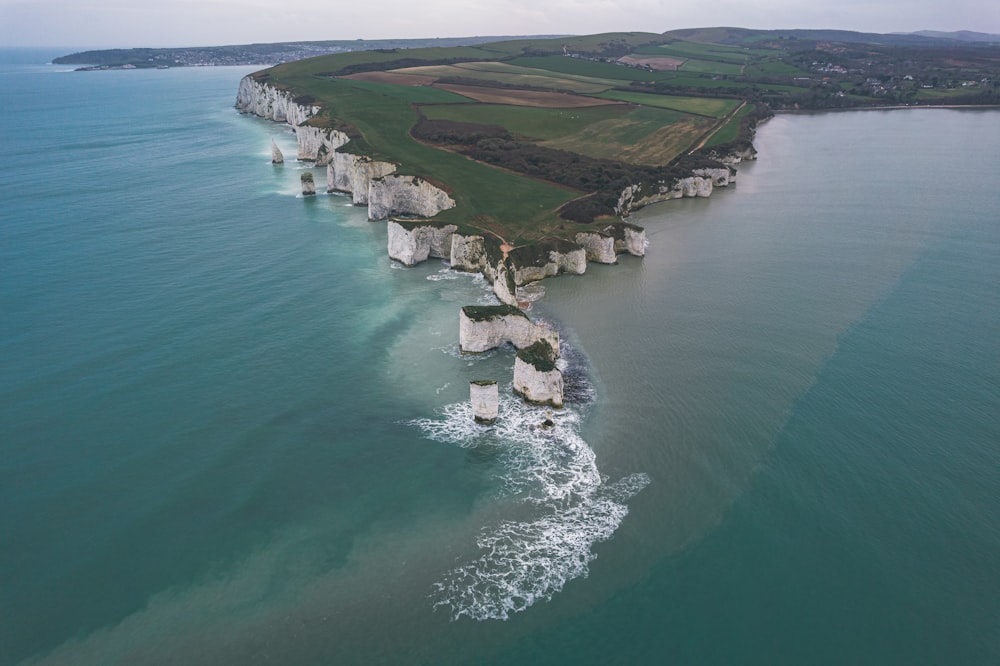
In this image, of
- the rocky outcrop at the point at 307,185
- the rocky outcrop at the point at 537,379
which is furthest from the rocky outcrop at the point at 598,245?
the rocky outcrop at the point at 307,185

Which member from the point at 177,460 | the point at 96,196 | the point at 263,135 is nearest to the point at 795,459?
the point at 177,460

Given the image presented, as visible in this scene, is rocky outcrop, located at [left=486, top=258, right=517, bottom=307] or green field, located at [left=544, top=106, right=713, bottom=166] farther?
green field, located at [left=544, top=106, right=713, bottom=166]

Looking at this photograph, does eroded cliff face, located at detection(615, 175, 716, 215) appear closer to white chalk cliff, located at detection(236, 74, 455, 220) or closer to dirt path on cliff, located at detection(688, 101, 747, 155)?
dirt path on cliff, located at detection(688, 101, 747, 155)

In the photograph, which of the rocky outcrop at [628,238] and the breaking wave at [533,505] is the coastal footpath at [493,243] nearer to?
the rocky outcrop at [628,238]

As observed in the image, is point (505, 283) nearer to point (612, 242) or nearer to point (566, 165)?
point (612, 242)

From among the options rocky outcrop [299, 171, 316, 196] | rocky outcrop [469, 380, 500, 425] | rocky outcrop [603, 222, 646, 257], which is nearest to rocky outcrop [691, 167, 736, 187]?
rocky outcrop [603, 222, 646, 257]

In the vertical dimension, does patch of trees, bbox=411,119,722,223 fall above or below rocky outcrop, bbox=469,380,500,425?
above

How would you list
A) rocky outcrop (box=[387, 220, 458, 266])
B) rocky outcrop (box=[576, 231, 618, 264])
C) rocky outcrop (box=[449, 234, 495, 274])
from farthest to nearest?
rocky outcrop (box=[576, 231, 618, 264])
rocky outcrop (box=[387, 220, 458, 266])
rocky outcrop (box=[449, 234, 495, 274])
